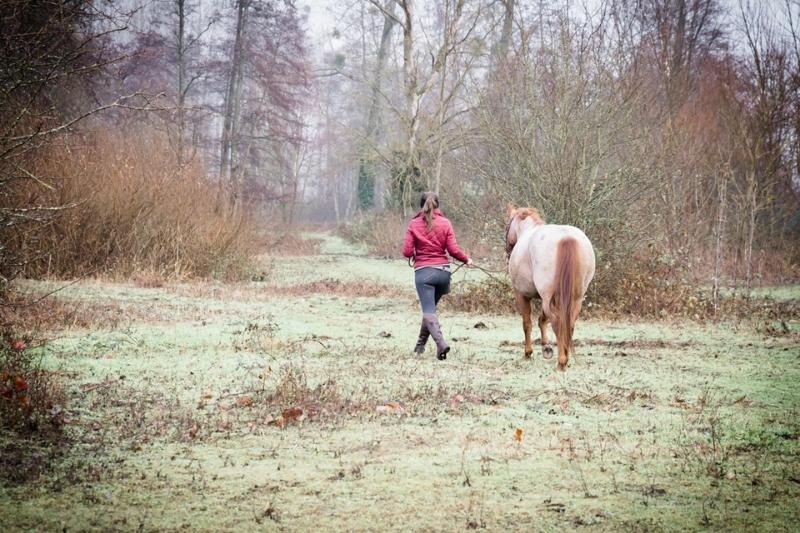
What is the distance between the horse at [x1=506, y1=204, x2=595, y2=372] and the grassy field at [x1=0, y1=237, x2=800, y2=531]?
1.46 ft

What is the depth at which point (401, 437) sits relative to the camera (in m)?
5.50

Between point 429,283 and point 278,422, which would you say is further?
point 429,283

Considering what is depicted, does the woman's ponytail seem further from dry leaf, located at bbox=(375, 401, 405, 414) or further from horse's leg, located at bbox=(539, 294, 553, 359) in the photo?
dry leaf, located at bbox=(375, 401, 405, 414)

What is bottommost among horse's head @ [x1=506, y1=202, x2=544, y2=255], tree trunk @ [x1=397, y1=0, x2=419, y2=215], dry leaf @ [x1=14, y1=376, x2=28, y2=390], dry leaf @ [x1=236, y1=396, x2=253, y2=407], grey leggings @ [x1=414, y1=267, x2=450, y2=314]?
dry leaf @ [x1=236, y1=396, x2=253, y2=407]

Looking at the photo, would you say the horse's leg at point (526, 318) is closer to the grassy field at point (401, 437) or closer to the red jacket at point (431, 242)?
the grassy field at point (401, 437)

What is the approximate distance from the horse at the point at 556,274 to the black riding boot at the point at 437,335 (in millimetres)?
1023

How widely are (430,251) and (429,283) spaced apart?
36cm

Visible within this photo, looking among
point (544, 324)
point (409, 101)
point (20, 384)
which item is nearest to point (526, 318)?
point (544, 324)

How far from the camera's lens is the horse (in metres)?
8.14

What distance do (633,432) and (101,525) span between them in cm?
363

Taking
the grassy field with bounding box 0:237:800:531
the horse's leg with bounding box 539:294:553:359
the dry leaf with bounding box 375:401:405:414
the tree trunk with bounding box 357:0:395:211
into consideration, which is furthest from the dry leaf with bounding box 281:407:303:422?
the tree trunk with bounding box 357:0:395:211

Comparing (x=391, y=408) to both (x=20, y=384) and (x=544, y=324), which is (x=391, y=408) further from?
(x=544, y=324)

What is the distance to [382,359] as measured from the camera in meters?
8.58

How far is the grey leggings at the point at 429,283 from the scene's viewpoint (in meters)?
8.77
